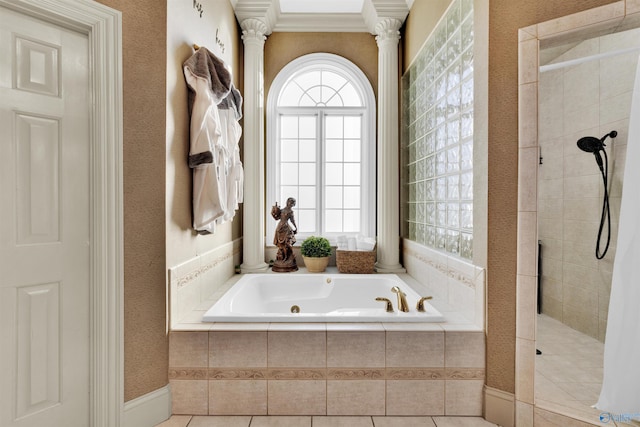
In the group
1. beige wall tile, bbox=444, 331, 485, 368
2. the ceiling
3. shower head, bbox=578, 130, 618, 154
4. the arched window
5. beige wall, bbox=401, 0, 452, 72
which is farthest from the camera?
the arched window

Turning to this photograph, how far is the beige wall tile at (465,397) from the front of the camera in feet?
5.26

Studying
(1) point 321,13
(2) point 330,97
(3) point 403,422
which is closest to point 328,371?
(3) point 403,422

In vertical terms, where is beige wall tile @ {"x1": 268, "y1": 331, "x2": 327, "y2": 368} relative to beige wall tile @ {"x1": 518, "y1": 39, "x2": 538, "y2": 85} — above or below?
below

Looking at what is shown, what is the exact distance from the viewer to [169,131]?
1636 mm

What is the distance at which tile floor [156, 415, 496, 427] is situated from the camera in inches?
61.0

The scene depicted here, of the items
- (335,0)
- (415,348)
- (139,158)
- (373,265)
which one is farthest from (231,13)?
(415,348)

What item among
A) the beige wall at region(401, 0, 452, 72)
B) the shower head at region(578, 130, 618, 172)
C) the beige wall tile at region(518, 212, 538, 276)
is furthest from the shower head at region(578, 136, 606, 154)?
the beige wall at region(401, 0, 452, 72)

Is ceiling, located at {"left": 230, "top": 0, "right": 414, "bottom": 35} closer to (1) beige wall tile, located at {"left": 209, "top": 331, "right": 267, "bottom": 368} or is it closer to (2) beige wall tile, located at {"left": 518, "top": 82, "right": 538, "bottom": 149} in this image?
(2) beige wall tile, located at {"left": 518, "top": 82, "right": 538, "bottom": 149}

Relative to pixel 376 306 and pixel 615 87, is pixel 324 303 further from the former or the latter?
pixel 615 87

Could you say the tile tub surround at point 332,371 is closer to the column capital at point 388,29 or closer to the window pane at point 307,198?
the window pane at point 307,198

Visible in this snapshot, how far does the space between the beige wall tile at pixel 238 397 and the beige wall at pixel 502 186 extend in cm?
113

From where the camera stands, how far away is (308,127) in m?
3.15

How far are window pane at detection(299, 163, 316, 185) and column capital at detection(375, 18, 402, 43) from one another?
1277 millimetres

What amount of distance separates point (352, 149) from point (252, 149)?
0.97m
